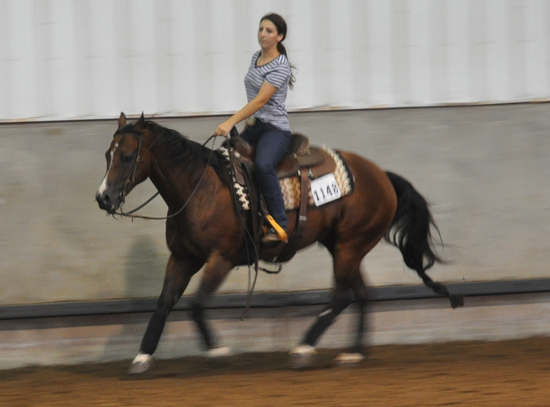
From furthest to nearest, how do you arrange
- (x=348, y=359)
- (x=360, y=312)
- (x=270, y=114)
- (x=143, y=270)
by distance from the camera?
(x=143, y=270) → (x=360, y=312) → (x=348, y=359) → (x=270, y=114)

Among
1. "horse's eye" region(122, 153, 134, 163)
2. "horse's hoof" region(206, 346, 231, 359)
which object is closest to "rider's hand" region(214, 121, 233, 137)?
"horse's eye" region(122, 153, 134, 163)

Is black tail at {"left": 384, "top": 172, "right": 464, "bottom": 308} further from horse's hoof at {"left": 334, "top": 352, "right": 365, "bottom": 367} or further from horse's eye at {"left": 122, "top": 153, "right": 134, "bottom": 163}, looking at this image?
horse's eye at {"left": 122, "top": 153, "right": 134, "bottom": 163}

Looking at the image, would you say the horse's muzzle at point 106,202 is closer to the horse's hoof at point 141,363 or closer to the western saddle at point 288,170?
the western saddle at point 288,170

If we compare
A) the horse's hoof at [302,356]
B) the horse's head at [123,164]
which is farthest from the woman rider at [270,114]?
the horse's hoof at [302,356]

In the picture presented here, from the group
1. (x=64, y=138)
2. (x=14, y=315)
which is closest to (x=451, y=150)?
(x=64, y=138)

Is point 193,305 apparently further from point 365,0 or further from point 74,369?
point 365,0

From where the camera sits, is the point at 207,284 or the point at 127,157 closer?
Answer: the point at 127,157

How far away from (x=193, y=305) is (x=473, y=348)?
2.70m

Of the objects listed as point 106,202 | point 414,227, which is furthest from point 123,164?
point 414,227

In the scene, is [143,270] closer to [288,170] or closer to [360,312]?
[288,170]

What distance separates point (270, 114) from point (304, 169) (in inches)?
19.7

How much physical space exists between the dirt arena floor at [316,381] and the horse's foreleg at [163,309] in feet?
0.49

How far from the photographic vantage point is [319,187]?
5883mm

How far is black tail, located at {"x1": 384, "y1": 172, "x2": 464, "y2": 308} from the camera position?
636 centimetres
